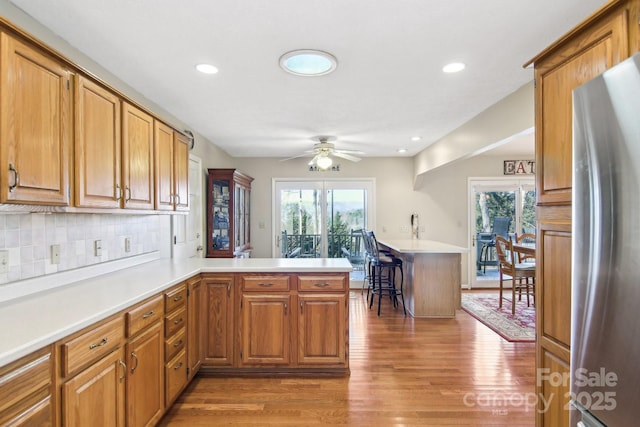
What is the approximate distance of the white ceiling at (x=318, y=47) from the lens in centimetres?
167

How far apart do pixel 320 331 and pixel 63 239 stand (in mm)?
1938

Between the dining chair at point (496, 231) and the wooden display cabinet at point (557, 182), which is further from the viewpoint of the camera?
the dining chair at point (496, 231)

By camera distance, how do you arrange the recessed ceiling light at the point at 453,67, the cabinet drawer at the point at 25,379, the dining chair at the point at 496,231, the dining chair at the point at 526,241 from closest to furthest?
1. the cabinet drawer at the point at 25,379
2. the recessed ceiling light at the point at 453,67
3. the dining chair at the point at 526,241
4. the dining chair at the point at 496,231

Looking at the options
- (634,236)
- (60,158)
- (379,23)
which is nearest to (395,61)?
(379,23)

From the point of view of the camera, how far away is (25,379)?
1.12m

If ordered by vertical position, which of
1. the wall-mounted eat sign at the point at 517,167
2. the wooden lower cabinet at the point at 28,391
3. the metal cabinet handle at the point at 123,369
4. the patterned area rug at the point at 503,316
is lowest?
the patterned area rug at the point at 503,316

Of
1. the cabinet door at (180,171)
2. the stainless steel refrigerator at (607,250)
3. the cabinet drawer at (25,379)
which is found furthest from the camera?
the cabinet door at (180,171)

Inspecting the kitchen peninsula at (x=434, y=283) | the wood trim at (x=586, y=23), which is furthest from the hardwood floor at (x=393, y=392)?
the wood trim at (x=586, y=23)

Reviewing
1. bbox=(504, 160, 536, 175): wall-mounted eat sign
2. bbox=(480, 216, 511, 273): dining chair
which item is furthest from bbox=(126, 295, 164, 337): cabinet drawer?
bbox=(504, 160, 536, 175): wall-mounted eat sign

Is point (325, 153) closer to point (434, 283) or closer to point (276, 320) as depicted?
point (434, 283)

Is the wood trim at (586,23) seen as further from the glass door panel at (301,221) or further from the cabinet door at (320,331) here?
the glass door panel at (301,221)

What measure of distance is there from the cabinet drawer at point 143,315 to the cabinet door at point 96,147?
638mm

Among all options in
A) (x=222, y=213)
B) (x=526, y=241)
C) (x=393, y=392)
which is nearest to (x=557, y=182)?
(x=393, y=392)

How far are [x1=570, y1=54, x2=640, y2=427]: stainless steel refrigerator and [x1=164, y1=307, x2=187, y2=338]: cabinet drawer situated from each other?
2.15 meters
